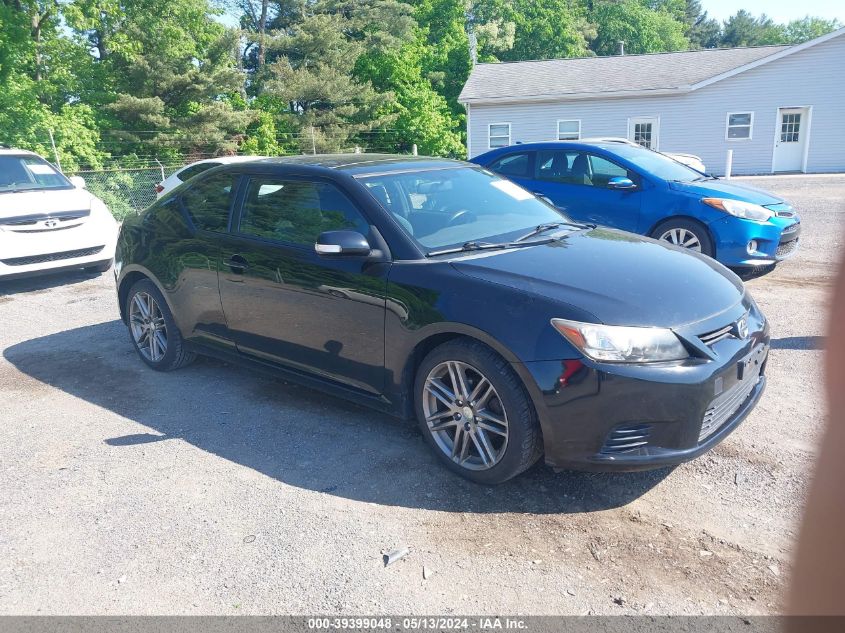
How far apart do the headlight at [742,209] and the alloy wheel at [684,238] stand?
38cm

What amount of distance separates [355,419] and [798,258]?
7.09 meters

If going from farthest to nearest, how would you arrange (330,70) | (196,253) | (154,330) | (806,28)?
(806,28), (330,70), (154,330), (196,253)

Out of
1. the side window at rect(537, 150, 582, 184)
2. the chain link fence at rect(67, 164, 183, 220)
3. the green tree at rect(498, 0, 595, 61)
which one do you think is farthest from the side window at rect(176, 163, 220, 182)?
the green tree at rect(498, 0, 595, 61)

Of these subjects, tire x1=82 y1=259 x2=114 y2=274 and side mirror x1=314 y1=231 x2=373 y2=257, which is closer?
side mirror x1=314 y1=231 x2=373 y2=257

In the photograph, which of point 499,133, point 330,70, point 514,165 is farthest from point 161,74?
point 514,165

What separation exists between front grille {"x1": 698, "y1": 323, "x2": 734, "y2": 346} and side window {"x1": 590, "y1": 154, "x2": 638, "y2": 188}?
4985 mm

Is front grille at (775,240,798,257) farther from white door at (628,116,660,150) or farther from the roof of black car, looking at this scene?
white door at (628,116,660,150)

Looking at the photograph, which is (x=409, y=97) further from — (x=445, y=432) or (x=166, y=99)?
(x=445, y=432)

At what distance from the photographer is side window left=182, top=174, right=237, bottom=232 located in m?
5.02

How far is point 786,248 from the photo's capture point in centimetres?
779

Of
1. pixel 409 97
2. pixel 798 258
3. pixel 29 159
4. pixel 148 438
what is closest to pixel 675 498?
pixel 148 438

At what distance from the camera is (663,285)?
364 cm

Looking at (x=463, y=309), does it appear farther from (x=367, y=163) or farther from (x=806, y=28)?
(x=806, y=28)

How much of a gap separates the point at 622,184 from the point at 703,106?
2006 centimetres
